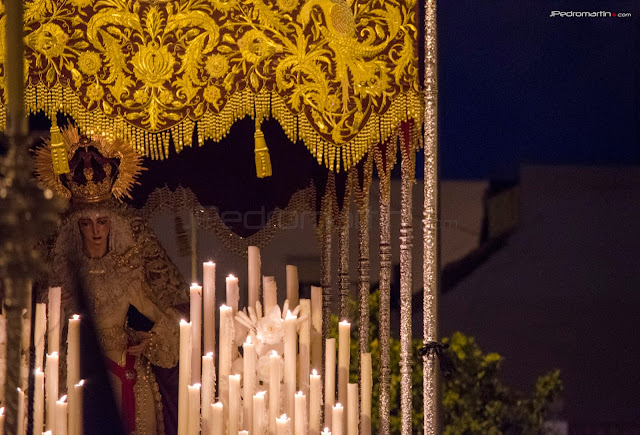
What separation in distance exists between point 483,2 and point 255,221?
135 centimetres

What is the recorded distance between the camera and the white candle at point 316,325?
239 cm

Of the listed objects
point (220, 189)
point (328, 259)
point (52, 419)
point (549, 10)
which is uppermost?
point (549, 10)

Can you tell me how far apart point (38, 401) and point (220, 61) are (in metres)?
0.95

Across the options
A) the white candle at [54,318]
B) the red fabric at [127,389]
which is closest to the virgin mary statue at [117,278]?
the red fabric at [127,389]

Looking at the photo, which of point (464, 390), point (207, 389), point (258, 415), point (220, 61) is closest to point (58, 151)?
point (220, 61)

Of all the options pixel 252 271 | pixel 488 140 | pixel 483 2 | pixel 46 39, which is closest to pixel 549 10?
pixel 483 2

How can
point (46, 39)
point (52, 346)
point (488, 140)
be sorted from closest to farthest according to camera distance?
point (46, 39) < point (52, 346) < point (488, 140)

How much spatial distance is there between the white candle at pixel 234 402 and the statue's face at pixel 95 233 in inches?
29.4

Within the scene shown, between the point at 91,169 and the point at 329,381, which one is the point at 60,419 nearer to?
the point at 329,381

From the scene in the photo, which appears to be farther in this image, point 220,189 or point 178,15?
point 220,189

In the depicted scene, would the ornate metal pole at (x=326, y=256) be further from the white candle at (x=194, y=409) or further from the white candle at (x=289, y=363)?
the white candle at (x=194, y=409)

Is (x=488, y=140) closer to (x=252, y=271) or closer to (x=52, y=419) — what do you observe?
(x=252, y=271)

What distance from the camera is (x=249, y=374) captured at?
215 cm

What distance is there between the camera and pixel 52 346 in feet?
7.63
